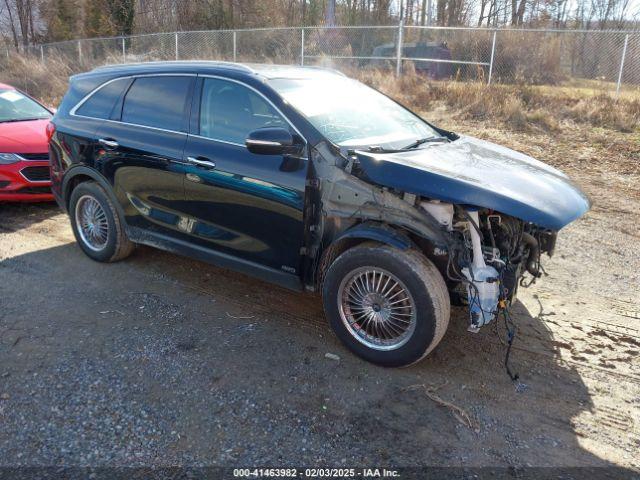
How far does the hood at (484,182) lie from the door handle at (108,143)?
2.44 meters

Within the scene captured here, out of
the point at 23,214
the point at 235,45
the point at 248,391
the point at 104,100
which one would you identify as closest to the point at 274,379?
the point at 248,391

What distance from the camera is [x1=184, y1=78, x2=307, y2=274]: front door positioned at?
150 inches

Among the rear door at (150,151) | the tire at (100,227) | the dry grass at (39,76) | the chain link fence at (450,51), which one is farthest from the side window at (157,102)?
the dry grass at (39,76)

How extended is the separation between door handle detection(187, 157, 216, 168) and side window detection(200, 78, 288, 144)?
0.63ft

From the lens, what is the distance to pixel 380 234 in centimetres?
348

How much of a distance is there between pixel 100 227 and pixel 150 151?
3.95 ft

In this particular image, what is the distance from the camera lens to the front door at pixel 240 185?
382cm

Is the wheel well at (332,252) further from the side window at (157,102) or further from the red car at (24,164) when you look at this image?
the red car at (24,164)

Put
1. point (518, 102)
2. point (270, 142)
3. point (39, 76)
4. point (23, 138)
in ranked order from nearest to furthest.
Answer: point (270, 142), point (23, 138), point (518, 102), point (39, 76)

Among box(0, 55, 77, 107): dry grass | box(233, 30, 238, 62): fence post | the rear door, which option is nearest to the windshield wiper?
the rear door

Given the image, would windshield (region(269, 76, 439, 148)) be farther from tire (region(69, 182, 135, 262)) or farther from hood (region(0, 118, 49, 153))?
hood (region(0, 118, 49, 153))

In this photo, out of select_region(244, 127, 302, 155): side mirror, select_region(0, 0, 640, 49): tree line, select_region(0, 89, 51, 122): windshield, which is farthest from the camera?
select_region(0, 0, 640, 49): tree line

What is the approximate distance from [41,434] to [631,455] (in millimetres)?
3131

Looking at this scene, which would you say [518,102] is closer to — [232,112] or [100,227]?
[232,112]
